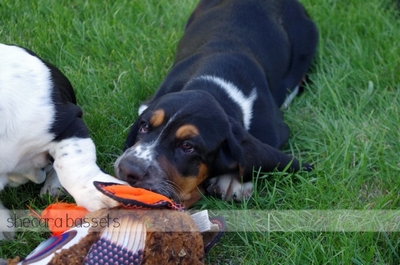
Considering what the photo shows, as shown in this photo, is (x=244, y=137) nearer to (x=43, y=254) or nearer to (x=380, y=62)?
(x=43, y=254)

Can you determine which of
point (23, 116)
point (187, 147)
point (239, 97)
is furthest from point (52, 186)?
point (239, 97)

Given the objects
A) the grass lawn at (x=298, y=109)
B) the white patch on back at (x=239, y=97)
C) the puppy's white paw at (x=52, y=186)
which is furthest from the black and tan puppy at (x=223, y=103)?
the puppy's white paw at (x=52, y=186)

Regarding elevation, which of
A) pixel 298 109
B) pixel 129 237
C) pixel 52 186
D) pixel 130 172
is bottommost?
pixel 298 109

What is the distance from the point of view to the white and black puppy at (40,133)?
11.2ft

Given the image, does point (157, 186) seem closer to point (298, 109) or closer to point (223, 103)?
point (223, 103)

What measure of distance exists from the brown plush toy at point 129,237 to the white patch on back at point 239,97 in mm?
1496

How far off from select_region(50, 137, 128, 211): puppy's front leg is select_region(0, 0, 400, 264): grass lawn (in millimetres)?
406

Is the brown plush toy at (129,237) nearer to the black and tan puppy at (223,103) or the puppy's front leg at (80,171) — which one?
the puppy's front leg at (80,171)

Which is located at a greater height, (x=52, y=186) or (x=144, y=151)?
(x=144, y=151)

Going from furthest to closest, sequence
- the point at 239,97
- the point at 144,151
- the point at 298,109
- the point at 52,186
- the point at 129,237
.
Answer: the point at 298,109, the point at 239,97, the point at 52,186, the point at 144,151, the point at 129,237

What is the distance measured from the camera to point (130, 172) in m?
3.54

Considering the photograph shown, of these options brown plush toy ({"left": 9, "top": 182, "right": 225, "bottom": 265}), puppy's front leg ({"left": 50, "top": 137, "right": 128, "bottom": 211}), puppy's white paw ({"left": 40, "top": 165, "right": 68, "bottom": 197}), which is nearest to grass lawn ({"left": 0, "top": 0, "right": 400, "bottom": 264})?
puppy's white paw ({"left": 40, "top": 165, "right": 68, "bottom": 197})

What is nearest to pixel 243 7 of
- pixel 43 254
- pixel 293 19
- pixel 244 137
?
pixel 293 19

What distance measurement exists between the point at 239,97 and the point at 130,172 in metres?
1.30
